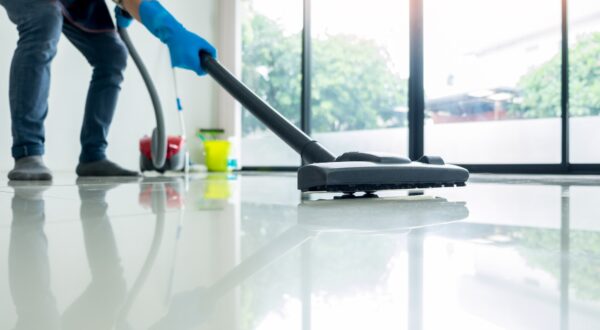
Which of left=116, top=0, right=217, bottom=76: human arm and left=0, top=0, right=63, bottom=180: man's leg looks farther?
left=0, top=0, right=63, bottom=180: man's leg

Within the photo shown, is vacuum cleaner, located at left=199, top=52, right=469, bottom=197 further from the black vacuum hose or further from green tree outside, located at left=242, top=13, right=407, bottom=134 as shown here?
green tree outside, located at left=242, top=13, right=407, bottom=134

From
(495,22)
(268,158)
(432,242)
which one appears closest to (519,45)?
(495,22)

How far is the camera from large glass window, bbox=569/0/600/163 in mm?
2822

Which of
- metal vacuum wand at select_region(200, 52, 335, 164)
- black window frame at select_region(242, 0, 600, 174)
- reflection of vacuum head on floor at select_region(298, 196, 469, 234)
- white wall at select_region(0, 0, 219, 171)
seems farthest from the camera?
white wall at select_region(0, 0, 219, 171)

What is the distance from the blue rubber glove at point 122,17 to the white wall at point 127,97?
161 centimetres

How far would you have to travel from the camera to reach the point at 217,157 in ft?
12.8

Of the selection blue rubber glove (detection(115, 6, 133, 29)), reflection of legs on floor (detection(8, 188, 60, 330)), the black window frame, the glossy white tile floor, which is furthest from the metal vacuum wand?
the black window frame

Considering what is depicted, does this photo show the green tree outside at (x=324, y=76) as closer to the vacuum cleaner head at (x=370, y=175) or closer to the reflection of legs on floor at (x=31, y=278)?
the vacuum cleaner head at (x=370, y=175)

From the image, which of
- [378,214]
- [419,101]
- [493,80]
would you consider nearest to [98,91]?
[378,214]

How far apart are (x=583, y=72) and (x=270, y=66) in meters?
2.66

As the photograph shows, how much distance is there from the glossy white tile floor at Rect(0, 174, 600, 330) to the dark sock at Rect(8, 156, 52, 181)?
1.09m

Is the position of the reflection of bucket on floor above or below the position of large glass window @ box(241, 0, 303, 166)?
below

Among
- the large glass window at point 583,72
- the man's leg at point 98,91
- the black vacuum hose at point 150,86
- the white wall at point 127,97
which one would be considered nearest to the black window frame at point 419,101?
the large glass window at point 583,72

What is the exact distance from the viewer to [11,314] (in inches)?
8.7
